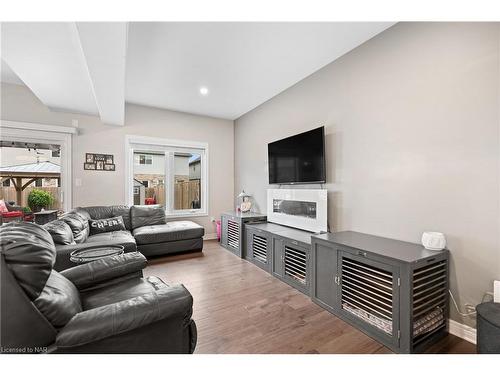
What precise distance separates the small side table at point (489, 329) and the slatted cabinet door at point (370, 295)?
0.42 m

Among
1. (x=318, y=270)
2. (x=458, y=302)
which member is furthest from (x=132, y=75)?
(x=458, y=302)

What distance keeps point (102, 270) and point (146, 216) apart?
8.71 feet

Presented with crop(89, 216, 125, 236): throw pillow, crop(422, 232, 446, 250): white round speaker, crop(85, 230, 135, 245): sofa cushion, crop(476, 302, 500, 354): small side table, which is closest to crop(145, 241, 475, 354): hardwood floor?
crop(476, 302, 500, 354): small side table

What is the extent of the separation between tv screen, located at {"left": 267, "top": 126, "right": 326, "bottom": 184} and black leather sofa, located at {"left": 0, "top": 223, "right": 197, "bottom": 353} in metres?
2.24

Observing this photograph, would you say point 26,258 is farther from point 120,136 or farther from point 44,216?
point 120,136

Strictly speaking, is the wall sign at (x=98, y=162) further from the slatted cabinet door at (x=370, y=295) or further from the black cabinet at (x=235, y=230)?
the slatted cabinet door at (x=370, y=295)

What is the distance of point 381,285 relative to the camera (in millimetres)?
1792

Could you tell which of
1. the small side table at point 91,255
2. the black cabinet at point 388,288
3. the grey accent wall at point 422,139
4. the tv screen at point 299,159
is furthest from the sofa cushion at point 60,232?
the grey accent wall at point 422,139

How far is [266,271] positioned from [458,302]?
6.50 feet

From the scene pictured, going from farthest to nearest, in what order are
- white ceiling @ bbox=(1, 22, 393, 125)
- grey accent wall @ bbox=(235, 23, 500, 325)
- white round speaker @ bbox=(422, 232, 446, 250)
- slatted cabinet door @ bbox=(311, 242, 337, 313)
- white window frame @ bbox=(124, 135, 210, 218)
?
white window frame @ bbox=(124, 135, 210, 218)
slatted cabinet door @ bbox=(311, 242, 337, 313)
white ceiling @ bbox=(1, 22, 393, 125)
white round speaker @ bbox=(422, 232, 446, 250)
grey accent wall @ bbox=(235, 23, 500, 325)

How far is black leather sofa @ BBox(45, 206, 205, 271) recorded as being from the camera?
3.00 metres

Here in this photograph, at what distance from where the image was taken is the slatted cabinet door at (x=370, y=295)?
5.55ft

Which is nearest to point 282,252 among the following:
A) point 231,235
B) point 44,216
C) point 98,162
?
point 231,235

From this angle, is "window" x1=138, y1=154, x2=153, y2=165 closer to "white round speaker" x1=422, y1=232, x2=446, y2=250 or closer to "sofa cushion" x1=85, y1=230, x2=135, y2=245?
"sofa cushion" x1=85, y1=230, x2=135, y2=245
